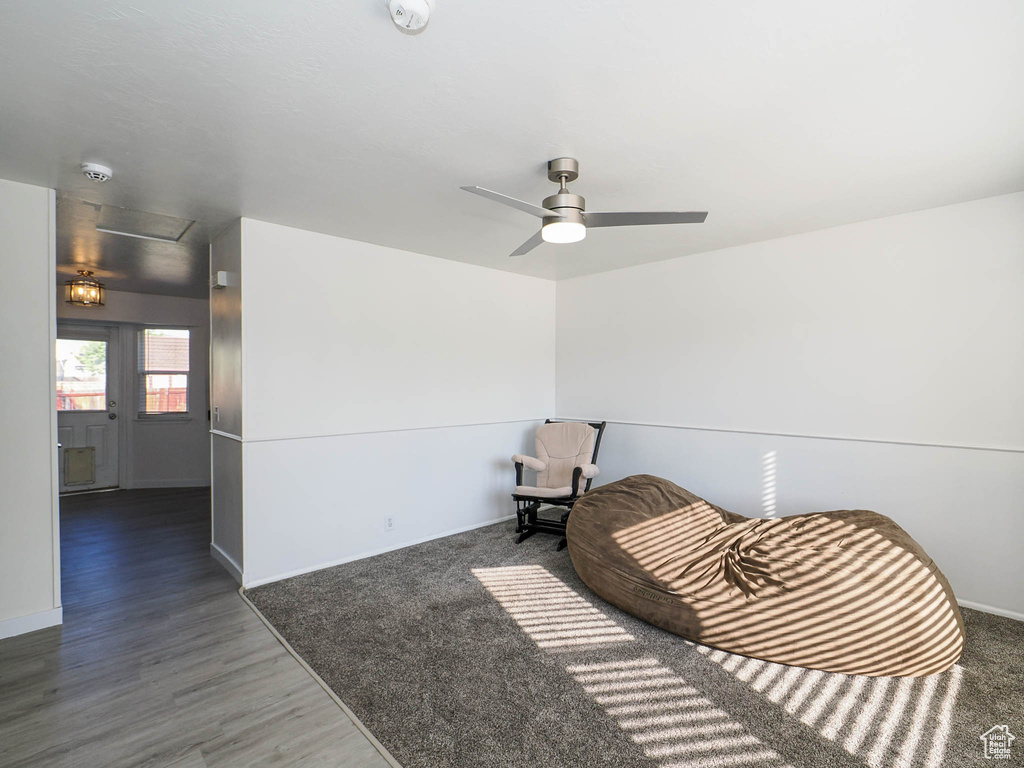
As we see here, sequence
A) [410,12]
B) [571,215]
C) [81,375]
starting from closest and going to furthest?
[410,12], [571,215], [81,375]

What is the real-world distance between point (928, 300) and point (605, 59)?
278cm

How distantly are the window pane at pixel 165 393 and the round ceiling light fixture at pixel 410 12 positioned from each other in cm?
679

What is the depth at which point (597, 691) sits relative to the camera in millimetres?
2143

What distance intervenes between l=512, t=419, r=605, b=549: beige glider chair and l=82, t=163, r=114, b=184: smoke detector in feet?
10.7

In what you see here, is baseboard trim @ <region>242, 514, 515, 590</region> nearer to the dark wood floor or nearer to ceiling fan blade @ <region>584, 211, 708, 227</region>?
the dark wood floor

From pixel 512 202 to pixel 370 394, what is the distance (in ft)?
7.36

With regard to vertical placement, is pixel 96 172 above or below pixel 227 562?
above

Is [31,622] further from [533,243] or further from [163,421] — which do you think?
[163,421]

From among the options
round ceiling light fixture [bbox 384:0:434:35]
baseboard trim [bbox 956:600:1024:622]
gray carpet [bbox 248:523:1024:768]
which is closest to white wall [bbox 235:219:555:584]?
gray carpet [bbox 248:523:1024:768]

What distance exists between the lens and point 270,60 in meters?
1.64

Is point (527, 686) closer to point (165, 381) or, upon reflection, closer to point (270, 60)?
point (270, 60)

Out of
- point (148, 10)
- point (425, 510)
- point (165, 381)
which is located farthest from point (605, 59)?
point (165, 381)

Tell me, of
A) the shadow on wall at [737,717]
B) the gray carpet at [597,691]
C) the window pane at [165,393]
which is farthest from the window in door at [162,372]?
the shadow on wall at [737,717]

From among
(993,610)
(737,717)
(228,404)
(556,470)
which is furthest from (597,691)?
(228,404)
